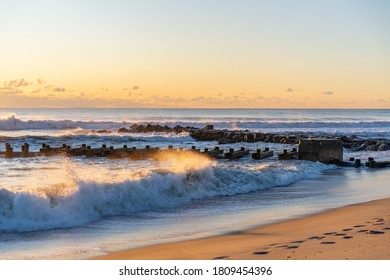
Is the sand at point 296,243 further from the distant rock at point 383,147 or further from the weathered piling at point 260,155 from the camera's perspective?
the distant rock at point 383,147

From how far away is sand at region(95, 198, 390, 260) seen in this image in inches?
311

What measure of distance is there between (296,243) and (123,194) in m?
5.50

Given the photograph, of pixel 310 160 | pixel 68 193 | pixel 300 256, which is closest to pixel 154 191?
pixel 68 193

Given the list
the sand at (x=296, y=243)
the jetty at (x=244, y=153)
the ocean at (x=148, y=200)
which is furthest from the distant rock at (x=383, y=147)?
the sand at (x=296, y=243)

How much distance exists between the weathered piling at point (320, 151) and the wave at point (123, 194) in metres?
4.17

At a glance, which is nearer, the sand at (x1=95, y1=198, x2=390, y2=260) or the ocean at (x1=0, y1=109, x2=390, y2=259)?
the sand at (x1=95, y1=198, x2=390, y2=260)

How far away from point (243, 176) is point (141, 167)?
494cm

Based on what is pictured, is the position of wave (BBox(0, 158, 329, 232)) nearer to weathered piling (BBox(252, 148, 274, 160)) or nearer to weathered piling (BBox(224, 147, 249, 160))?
weathered piling (BBox(252, 148, 274, 160))

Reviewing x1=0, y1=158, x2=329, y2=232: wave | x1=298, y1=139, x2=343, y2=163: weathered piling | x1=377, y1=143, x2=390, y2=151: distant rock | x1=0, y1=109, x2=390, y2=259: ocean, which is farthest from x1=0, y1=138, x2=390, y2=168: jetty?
x1=377, y1=143, x2=390, y2=151: distant rock

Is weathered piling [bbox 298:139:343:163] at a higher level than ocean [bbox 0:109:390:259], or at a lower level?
higher

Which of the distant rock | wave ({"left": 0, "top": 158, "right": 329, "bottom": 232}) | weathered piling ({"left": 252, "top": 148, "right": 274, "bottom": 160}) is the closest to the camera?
wave ({"left": 0, "top": 158, "right": 329, "bottom": 232})

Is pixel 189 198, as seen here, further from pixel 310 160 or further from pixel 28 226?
pixel 310 160

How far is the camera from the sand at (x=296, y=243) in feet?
25.9

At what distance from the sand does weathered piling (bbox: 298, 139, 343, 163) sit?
39.6 ft
